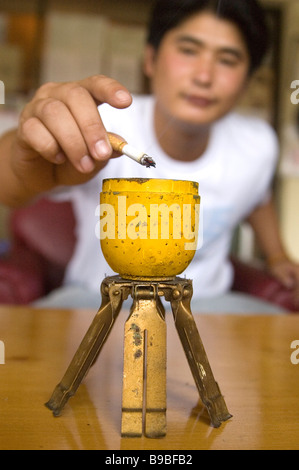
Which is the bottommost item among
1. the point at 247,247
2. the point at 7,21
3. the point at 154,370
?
the point at 247,247

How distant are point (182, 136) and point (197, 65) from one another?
19 cm

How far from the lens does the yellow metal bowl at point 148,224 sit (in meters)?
0.39

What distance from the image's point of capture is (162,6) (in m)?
0.97

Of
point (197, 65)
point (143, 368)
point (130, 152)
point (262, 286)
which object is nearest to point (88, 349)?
point (143, 368)

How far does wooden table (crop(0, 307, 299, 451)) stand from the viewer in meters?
0.38

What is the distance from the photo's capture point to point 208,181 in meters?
1.16

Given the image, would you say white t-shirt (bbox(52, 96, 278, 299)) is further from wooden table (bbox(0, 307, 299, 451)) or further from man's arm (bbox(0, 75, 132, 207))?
man's arm (bbox(0, 75, 132, 207))

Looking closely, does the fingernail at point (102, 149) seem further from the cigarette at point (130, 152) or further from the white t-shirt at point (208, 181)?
the white t-shirt at point (208, 181)

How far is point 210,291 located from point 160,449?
34.0 inches

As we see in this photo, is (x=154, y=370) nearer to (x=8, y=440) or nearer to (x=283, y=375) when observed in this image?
(x=8, y=440)

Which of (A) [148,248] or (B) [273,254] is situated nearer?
(A) [148,248]

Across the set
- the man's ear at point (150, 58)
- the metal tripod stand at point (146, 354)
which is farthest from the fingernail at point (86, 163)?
the man's ear at point (150, 58)

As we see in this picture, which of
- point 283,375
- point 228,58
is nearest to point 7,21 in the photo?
point 228,58

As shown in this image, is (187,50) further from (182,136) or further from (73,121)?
(73,121)
